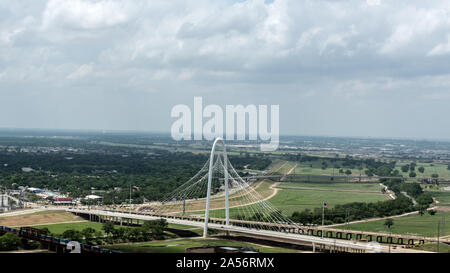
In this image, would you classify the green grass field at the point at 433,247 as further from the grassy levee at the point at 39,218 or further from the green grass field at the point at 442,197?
the grassy levee at the point at 39,218

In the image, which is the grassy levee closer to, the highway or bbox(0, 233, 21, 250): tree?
the highway

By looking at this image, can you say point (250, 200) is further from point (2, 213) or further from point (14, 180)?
point (14, 180)

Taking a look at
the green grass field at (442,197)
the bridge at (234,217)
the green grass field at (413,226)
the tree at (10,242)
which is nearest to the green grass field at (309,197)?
the bridge at (234,217)

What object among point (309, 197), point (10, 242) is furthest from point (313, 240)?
point (309, 197)

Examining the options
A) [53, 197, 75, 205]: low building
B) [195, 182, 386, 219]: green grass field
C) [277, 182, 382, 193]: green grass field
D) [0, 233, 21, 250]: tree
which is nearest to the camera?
[0, 233, 21, 250]: tree

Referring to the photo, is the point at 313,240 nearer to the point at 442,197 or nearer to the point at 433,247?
the point at 433,247

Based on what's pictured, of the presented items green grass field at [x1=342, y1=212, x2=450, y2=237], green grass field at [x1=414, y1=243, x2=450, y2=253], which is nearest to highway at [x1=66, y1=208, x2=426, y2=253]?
green grass field at [x1=414, y1=243, x2=450, y2=253]
